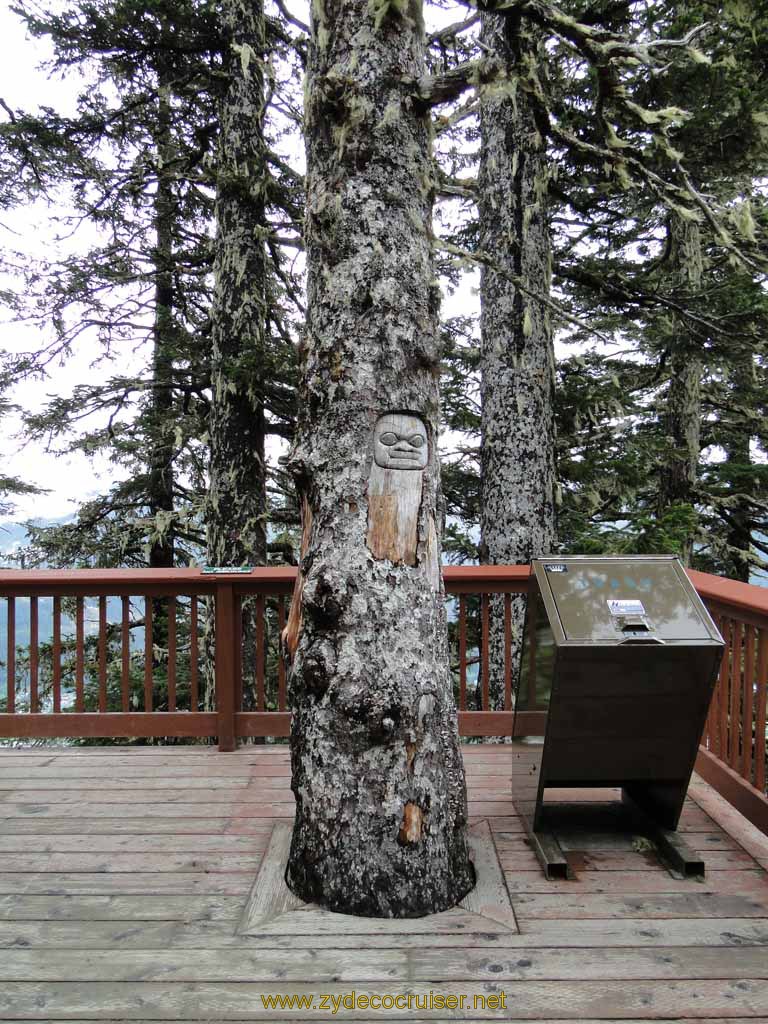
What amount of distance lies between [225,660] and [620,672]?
2337mm

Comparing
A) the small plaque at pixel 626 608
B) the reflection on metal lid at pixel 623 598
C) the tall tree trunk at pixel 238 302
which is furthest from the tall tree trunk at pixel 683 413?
the small plaque at pixel 626 608

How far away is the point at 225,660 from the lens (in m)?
3.95

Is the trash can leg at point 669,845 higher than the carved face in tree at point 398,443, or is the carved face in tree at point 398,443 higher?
the carved face in tree at point 398,443

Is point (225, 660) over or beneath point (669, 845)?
over

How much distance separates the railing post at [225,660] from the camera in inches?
156

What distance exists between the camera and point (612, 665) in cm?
249

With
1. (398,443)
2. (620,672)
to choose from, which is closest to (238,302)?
(398,443)

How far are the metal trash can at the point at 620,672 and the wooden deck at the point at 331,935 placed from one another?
24cm

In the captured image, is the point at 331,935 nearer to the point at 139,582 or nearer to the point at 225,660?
the point at 225,660

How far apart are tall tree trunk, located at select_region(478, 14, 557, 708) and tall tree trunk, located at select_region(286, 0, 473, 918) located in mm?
2943

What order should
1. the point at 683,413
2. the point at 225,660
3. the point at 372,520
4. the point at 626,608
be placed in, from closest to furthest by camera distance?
1. the point at 372,520
2. the point at 626,608
3. the point at 225,660
4. the point at 683,413

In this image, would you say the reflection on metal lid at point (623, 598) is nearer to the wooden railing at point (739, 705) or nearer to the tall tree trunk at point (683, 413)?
the wooden railing at point (739, 705)

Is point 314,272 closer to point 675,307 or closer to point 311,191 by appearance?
point 311,191

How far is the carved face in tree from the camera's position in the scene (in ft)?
7.96
